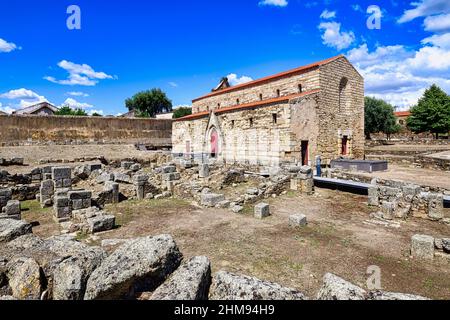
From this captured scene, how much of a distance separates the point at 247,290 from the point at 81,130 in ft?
116

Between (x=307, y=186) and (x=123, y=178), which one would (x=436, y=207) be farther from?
(x=123, y=178)

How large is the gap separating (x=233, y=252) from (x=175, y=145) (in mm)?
27763

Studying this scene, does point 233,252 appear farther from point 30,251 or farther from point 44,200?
point 44,200

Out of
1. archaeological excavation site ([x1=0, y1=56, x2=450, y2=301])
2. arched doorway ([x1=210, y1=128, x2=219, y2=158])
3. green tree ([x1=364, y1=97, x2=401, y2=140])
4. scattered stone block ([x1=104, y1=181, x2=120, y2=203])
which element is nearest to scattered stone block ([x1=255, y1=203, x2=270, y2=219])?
archaeological excavation site ([x1=0, y1=56, x2=450, y2=301])

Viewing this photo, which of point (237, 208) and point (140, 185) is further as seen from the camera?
point (140, 185)

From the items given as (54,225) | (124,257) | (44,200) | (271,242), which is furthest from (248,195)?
(44,200)

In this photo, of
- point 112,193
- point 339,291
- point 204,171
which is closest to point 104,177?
point 112,193

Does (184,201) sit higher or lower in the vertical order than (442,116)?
lower

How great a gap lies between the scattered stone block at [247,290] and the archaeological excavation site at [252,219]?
0.02 m

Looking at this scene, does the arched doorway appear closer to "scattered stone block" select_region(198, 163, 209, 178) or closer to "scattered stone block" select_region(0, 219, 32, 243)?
"scattered stone block" select_region(198, 163, 209, 178)

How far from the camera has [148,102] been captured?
6719cm
